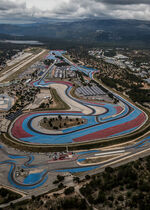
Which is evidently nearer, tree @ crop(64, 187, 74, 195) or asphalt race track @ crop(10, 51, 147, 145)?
tree @ crop(64, 187, 74, 195)

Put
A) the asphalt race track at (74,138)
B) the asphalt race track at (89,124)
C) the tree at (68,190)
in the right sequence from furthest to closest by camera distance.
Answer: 1. the asphalt race track at (89,124)
2. the asphalt race track at (74,138)
3. the tree at (68,190)

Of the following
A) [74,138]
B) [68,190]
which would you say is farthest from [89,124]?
[68,190]

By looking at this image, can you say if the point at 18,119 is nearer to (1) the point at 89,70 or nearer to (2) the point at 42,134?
(2) the point at 42,134

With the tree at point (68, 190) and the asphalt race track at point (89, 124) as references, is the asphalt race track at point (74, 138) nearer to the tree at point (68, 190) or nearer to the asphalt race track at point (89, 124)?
the asphalt race track at point (89, 124)

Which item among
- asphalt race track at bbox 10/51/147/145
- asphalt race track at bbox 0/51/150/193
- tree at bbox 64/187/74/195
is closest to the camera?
tree at bbox 64/187/74/195

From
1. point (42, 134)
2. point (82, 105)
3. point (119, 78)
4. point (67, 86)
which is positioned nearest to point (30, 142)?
point (42, 134)

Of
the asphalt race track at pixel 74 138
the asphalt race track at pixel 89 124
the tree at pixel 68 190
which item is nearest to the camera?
the tree at pixel 68 190

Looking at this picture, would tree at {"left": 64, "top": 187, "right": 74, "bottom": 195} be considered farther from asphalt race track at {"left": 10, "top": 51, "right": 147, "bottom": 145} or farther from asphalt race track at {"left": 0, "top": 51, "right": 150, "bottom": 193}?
asphalt race track at {"left": 10, "top": 51, "right": 147, "bottom": 145}

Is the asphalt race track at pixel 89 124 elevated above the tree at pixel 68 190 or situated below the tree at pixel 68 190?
above

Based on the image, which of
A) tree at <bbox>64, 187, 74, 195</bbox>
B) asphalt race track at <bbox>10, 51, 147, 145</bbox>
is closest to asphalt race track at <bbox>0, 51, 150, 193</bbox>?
asphalt race track at <bbox>10, 51, 147, 145</bbox>

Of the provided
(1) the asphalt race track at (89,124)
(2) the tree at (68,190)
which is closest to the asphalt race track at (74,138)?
(1) the asphalt race track at (89,124)

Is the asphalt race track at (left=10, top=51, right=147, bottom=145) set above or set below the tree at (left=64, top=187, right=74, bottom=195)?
above

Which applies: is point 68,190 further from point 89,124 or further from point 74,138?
point 89,124
